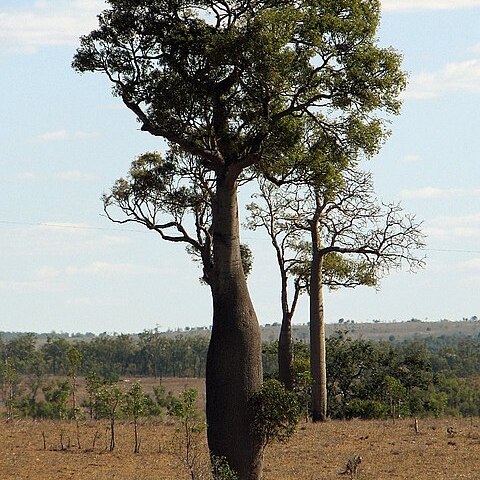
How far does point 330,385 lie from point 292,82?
65.6ft

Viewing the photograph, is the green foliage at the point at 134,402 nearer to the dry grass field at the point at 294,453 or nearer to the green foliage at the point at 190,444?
the dry grass field at the point at 294,453

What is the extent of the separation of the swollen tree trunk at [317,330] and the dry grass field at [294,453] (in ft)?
5.72

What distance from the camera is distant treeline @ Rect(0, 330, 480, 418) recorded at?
26.8 m

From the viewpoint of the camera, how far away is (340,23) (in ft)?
39.8

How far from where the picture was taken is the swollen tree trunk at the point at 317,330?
22.5 meters

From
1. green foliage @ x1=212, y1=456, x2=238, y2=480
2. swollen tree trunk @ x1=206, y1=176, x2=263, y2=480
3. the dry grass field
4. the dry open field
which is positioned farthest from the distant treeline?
green foliage @ x1=212, y1=456, x2=238, y2=480

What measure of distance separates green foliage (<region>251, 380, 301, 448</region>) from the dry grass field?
1.17 metres

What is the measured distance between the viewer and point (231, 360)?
472 inches

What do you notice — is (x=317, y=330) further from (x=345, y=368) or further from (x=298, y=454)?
(x=345, y=368)

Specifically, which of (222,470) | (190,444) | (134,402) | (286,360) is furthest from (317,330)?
(222,470)

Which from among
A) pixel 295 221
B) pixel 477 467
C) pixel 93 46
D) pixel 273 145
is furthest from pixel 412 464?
pixel 295 221

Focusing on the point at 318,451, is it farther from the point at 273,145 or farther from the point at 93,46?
the point at 93,46

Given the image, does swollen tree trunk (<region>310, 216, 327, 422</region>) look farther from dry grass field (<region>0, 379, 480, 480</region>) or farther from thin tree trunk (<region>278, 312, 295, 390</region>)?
dry grass field (<region>0, 379, 480, 480</region>)

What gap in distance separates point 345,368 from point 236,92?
19.7m
